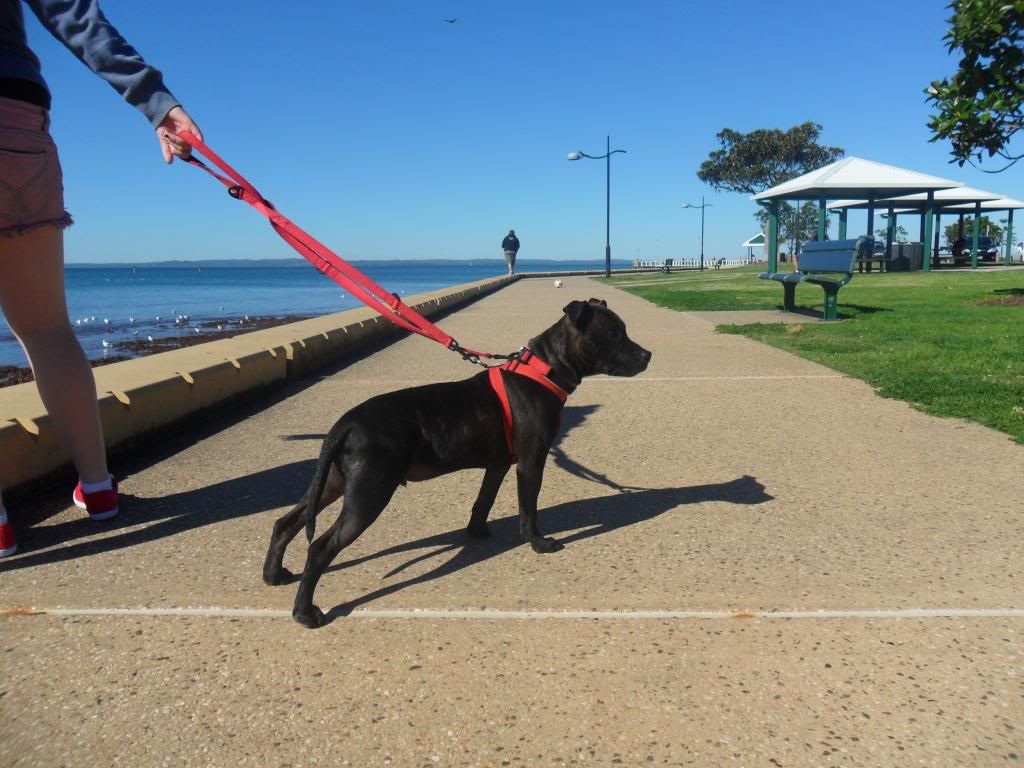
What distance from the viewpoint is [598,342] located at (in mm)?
3211

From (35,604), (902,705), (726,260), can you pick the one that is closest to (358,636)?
(35,604)

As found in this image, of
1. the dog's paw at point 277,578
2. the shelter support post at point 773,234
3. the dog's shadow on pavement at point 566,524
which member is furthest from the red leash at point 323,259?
the shelter support post at point 773,234

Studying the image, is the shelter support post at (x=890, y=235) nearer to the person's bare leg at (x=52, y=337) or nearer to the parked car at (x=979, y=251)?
the parked car at (x=979, y=251)

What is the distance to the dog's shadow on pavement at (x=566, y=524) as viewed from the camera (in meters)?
2.95

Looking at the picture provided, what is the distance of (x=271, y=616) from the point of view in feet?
8.38

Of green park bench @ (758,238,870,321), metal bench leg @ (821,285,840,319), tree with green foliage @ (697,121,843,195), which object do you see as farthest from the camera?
tree with green foliage @ (697,121,843,195)

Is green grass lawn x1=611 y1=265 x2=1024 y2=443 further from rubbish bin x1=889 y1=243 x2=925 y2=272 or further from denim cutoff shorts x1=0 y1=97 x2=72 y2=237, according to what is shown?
rubbish bin x1=889 y1=243 x2=925 y2=272

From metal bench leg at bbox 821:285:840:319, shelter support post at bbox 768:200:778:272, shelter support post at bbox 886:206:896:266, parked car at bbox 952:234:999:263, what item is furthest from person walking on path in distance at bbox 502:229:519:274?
metal bench leg at bbox 821:285:840:319

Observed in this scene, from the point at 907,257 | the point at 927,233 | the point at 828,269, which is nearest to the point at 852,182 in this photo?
the point at 927,233

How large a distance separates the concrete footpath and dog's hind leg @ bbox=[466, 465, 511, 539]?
2.6 inches

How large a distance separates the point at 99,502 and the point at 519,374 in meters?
1.96

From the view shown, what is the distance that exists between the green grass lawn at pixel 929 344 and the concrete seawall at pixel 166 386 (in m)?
5.21

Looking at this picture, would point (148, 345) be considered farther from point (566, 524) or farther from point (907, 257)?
point (907, 257)

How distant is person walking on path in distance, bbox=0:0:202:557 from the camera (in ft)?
9.04
